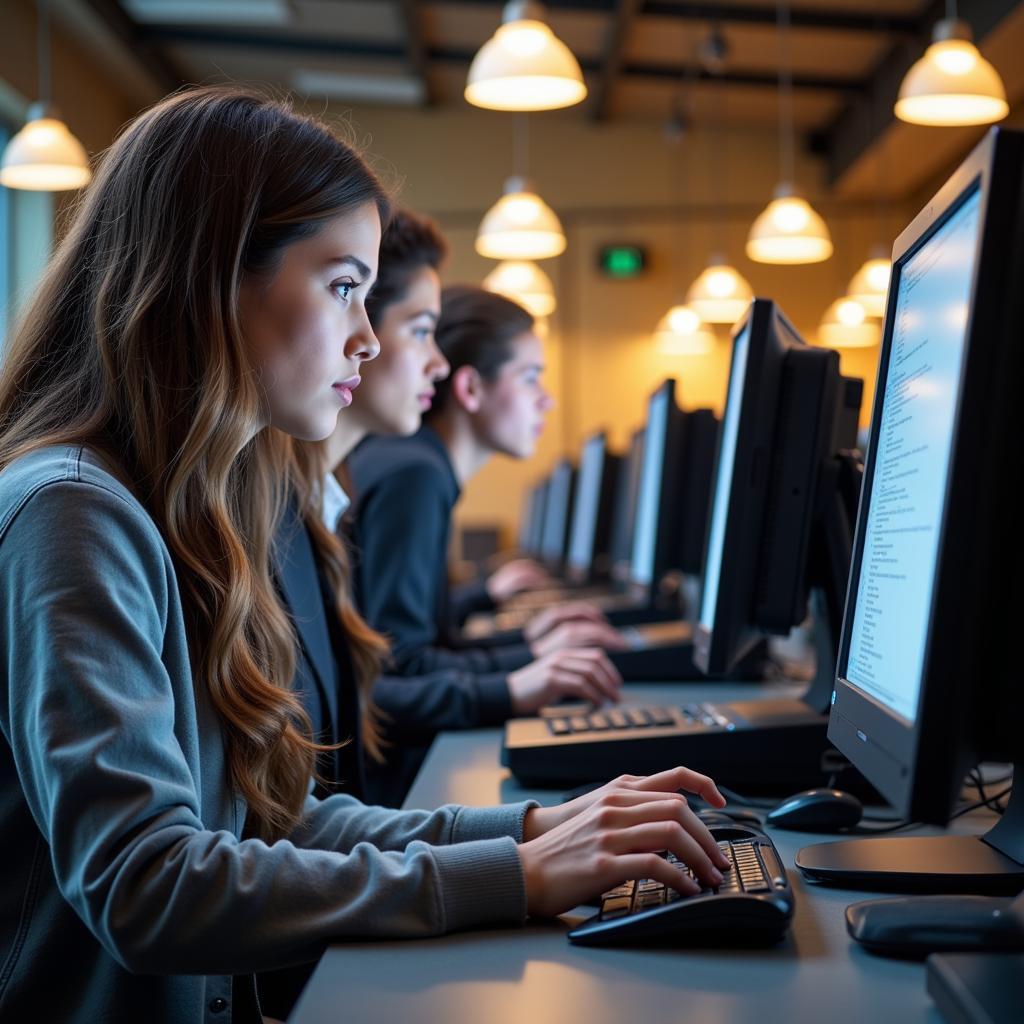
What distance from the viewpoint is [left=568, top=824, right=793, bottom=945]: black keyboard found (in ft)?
3.00

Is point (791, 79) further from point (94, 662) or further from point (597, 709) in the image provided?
point (94, 662)

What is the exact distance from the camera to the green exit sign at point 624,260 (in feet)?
32.4

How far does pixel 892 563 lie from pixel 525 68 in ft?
9.15

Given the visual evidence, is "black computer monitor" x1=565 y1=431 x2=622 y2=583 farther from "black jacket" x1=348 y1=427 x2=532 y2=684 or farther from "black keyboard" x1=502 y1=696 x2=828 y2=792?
"black keyboard" x1=502 y1=696 x2=828 y2=792

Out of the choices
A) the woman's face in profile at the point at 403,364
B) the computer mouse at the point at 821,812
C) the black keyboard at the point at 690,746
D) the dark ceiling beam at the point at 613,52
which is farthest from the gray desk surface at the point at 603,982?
the dark ceiling beam at the point at 613,52

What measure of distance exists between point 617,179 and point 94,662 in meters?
9.46

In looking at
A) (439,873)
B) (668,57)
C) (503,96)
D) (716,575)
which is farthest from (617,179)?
(439,873)

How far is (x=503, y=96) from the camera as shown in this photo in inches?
142

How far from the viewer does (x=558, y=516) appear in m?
5.36

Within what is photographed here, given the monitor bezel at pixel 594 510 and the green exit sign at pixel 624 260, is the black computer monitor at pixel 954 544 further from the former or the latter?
the green exit sign at pixel 624 260

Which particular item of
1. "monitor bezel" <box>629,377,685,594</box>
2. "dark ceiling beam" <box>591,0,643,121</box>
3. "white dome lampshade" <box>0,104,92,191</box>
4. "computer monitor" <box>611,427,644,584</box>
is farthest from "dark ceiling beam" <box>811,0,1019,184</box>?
"monitor bezel" <box>629,377,685,594</box>

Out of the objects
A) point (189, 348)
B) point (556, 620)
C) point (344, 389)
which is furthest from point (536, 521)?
point (189, 348)

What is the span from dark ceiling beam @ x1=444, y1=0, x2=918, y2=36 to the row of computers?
6.25m

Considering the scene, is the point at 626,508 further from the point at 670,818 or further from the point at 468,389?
the point at 670,818
